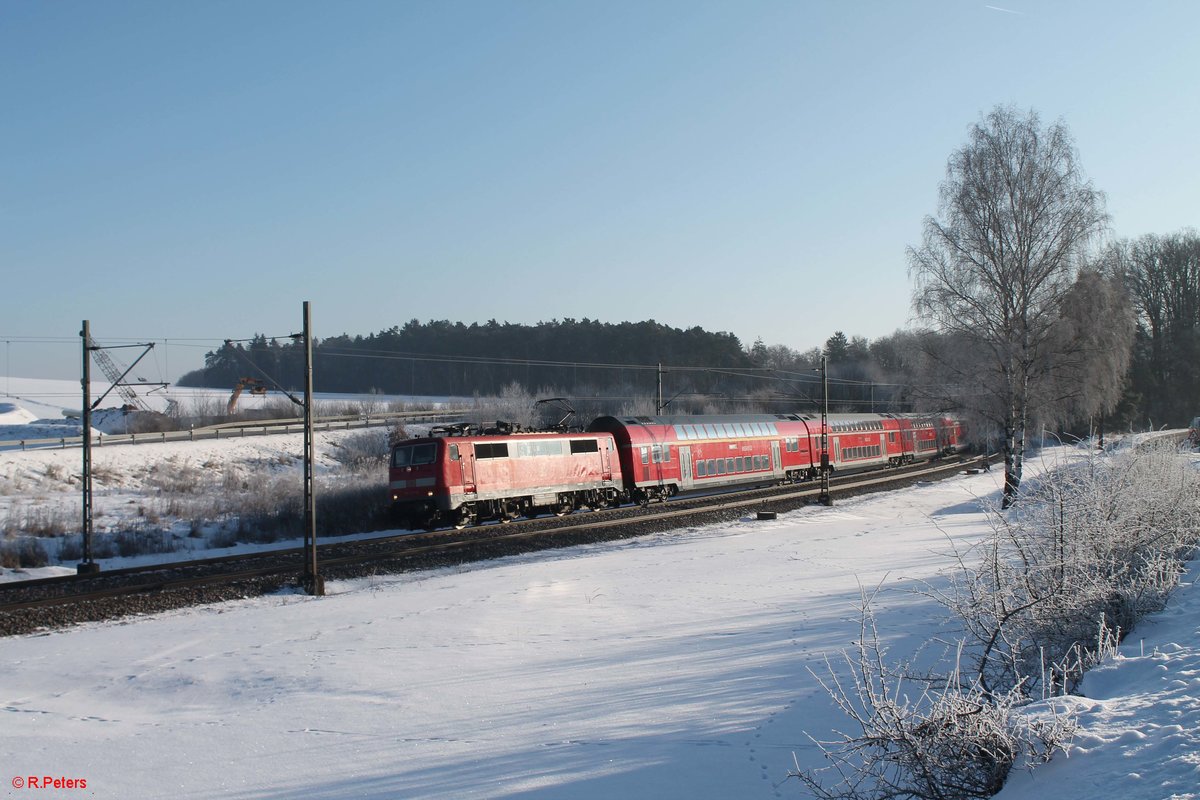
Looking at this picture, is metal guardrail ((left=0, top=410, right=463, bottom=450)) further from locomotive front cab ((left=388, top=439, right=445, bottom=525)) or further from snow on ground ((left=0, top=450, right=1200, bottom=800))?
snow on ground ((left=0, top=450, right=1200, bottom=800))

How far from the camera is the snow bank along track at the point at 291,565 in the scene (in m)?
13.8

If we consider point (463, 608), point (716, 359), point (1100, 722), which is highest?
point (716, 359)

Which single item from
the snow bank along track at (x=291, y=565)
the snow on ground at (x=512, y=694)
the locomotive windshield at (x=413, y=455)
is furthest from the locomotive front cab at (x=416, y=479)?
the snow on ground at (x=512, y=694)

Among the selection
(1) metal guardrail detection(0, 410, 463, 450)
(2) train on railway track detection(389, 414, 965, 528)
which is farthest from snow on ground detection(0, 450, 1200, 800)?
(1) metal guardrail detection(0, 410, 463, 450)

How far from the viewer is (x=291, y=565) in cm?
1817

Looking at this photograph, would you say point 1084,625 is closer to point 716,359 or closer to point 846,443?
point 846,443

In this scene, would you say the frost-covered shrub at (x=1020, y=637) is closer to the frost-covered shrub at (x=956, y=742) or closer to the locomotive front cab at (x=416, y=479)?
the frost-covered shrub at (x=956, y=742)

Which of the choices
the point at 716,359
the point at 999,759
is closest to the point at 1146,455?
the point at 999,759

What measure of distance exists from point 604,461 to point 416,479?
25.3 feet

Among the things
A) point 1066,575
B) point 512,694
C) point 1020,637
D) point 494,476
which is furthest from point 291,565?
point 1066,575

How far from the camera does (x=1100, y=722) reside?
16.0ft

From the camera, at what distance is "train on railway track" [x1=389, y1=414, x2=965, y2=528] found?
23562 mm

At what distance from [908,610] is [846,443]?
3370 centimetres

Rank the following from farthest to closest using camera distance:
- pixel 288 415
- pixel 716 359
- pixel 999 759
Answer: pixel 716 359, pixel 288 415, pixel 999 759
